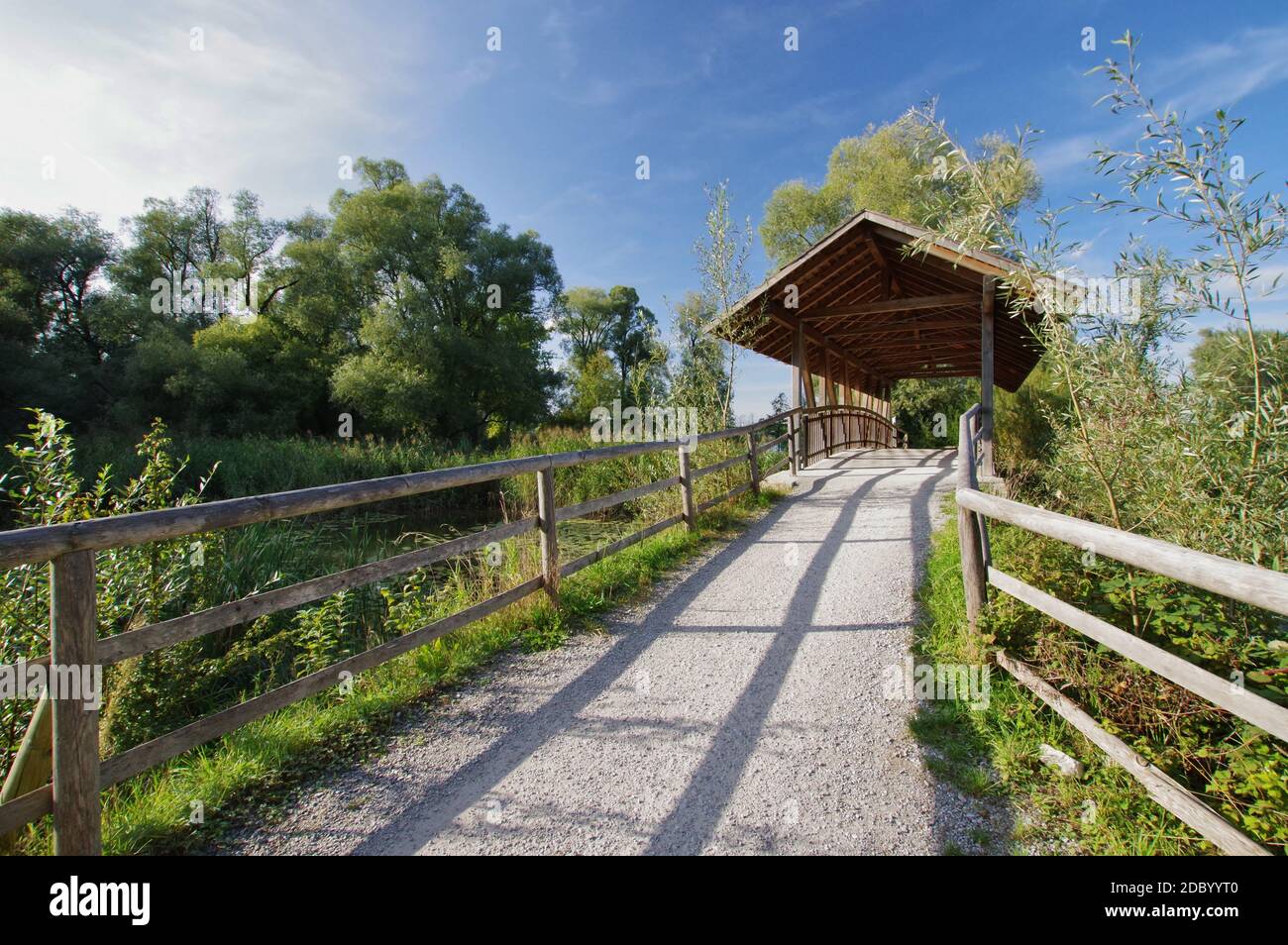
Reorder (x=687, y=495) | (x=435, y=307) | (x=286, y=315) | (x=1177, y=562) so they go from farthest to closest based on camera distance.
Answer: (x=435, y=307) < (x=286, y=315) < (x=687, y=495) < (x=1177, y=562)

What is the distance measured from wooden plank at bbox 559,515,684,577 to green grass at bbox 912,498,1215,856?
2.71m

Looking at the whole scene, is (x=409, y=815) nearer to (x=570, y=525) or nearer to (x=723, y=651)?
(x=723, y=651)

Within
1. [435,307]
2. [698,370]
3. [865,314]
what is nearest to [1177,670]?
[698,370]

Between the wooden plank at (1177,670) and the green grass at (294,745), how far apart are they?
289 centimetres

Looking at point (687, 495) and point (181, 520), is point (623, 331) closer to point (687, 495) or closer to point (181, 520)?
point (687, 495)

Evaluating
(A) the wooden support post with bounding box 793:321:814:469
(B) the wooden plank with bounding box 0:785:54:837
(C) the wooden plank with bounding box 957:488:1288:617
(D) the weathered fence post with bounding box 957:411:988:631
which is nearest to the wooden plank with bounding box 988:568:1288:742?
(C) the wooden plank with bounding box 957:488:1288:617

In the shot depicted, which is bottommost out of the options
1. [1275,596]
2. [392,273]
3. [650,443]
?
[1275,596]

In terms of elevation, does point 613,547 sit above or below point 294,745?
above

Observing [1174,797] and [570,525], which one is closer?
[1174,797]

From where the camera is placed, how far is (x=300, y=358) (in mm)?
24156

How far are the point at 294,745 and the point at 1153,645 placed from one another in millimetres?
3825

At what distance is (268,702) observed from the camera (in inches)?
105
